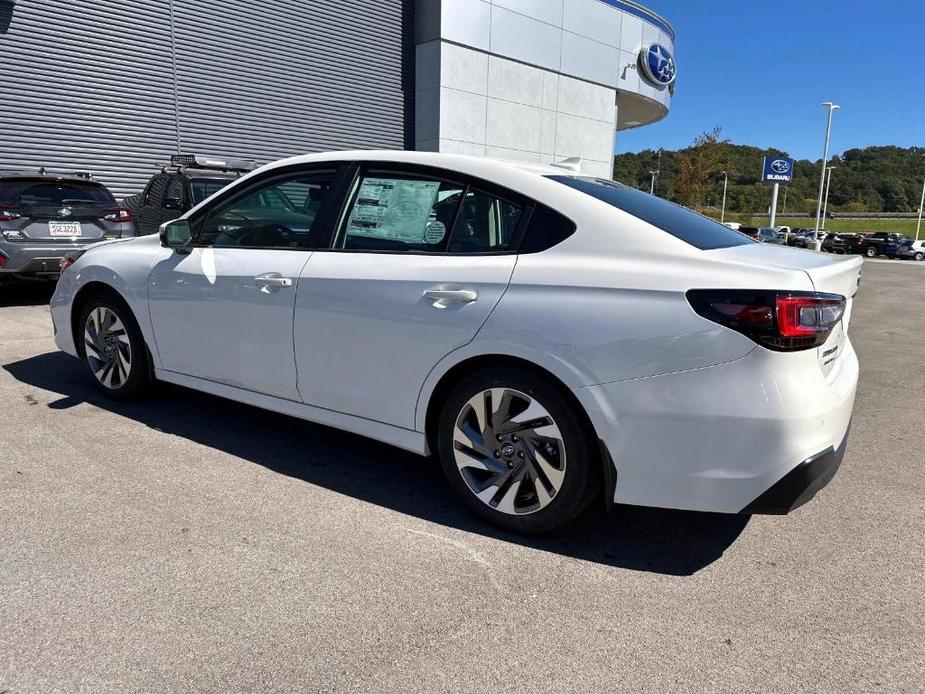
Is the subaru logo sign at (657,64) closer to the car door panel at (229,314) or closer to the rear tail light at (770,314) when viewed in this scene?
the car door panel at (229,314)

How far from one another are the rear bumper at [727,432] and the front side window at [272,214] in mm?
1773

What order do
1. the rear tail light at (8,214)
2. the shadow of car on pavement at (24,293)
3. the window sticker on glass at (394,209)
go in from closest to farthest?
the window sticker on glass at (394,209)
the rear tail light at (8,214)
the shadow of car on pavement at (24,293)

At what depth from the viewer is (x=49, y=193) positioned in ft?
25.7

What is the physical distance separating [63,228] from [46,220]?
0.61ft

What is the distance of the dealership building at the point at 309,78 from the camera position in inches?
484

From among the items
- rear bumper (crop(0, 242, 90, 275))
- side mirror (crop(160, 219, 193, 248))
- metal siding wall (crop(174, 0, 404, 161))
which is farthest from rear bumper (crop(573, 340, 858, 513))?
metal siding wall (crop(174, 0, 404, 161))

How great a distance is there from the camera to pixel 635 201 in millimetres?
3125

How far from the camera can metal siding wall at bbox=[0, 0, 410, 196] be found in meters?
12.0

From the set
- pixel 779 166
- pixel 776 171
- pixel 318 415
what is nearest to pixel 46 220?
pixel 318 415

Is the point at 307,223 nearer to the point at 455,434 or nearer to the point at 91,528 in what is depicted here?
the point at 455,434

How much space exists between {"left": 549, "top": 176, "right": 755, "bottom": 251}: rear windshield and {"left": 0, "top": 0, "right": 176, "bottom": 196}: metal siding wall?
40.7ft

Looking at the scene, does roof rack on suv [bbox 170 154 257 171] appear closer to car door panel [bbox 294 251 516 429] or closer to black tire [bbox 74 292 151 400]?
black tire [bbox 74 292 151 400]

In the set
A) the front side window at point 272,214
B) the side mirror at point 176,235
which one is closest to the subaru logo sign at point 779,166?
the front side window at point 272,214

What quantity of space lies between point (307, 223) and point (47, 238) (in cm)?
566
